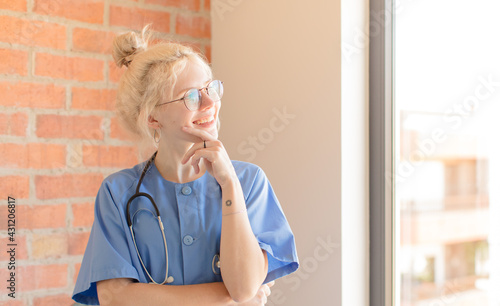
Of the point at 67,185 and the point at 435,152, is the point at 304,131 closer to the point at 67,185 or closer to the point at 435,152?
the point at 435,152

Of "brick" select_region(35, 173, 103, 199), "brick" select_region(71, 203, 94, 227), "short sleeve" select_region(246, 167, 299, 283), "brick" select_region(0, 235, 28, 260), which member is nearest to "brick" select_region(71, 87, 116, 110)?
"brick" select_region(35, 173, 103, 199)

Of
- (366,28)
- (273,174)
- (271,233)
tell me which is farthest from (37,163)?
(366,28)

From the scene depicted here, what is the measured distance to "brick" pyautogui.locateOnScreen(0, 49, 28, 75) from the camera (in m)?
1.88

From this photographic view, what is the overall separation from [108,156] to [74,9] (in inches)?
25.4

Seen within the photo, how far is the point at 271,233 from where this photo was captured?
131cm

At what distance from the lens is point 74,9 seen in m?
2.04

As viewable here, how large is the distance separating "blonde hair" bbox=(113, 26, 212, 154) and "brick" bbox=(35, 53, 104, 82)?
67 centimetres

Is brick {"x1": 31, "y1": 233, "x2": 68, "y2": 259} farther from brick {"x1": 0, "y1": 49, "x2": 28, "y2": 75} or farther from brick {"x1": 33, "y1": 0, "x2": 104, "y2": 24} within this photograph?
brick {"x1": 33, "y1": 0, "x2": 104, "y2": 24}

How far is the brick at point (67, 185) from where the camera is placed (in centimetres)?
195

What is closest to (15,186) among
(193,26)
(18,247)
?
(18,247)

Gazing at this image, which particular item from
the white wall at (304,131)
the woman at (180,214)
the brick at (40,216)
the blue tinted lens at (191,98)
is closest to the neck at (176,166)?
the woman at (180,214)

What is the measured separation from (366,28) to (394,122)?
0.37 m

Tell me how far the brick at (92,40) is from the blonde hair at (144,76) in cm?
69

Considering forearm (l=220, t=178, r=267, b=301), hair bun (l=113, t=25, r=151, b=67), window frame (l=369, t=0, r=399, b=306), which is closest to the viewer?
forearm (l=220, t=178, r=267, b=301)
